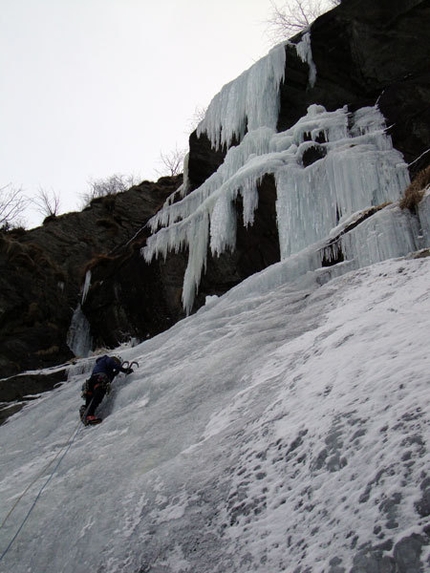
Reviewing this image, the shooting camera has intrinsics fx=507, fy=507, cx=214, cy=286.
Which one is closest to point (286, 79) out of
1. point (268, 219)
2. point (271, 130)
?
point (271, 130)

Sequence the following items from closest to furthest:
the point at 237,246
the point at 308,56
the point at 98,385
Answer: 1. the point at 98,385
2. the point at 237,246
3. the point at 308,56

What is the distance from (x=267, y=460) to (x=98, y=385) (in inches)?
156

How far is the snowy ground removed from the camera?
80.8 inches

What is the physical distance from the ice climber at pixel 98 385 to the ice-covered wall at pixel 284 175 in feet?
11.1

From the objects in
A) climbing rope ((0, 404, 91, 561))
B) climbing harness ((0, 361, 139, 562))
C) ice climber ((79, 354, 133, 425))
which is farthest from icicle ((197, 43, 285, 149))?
climbing rope ((0, 404, 91, 561))

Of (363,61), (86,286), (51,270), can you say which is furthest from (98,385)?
(51,270)

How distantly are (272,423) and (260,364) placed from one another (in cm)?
127

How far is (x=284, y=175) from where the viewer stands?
31.9 feet

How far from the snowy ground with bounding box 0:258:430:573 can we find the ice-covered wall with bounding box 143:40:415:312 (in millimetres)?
2198

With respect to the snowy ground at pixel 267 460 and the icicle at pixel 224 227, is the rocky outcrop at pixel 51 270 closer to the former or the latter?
the icicle at pixel 224 227

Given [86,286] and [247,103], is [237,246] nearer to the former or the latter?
[247,103]

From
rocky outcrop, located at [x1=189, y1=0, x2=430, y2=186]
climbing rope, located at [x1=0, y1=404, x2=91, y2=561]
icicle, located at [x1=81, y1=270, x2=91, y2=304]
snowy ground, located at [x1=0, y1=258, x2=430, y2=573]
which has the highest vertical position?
rocky outcrop, located at [x1=189, y1=0, x2=430, y2=186]

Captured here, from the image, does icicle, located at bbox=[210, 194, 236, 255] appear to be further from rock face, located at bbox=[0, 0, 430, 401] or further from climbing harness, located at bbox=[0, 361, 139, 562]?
climbing harness, located at bbox=[0, 361, 139, 562]

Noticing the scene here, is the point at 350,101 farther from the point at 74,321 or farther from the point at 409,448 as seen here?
the point at 409,448
